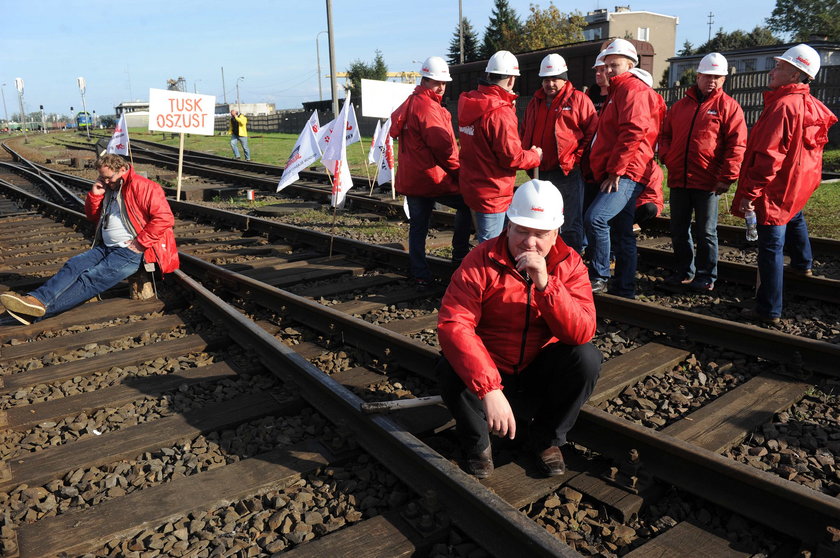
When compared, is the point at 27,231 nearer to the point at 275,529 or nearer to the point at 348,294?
the point at 348,294

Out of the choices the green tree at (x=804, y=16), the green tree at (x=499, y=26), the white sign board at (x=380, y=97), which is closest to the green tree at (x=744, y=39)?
the green tree at (x=804, y=16)

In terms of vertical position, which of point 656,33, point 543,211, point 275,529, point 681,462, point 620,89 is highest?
point 656,33

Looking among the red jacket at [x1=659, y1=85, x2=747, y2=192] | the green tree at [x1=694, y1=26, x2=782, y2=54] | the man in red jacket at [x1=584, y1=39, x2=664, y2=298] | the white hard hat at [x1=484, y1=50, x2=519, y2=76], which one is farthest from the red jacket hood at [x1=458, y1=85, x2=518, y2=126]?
the green tree at [x1=694, y1=26, x2=782, y2=54]

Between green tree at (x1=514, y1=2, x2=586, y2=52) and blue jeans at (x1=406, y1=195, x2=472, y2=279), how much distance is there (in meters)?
46.6

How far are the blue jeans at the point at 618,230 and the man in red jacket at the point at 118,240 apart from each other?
3873 mm

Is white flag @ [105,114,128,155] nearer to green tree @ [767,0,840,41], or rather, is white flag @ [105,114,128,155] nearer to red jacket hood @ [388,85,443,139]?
red jacket hood @ [388,85,443,139]

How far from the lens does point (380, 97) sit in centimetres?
1288

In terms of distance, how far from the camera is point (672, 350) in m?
4.84

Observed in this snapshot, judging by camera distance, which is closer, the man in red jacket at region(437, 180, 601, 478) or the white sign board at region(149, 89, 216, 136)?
the man in red jacket at region(437, 180, 601, 478)

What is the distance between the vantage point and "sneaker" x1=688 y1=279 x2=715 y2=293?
6309 millimetres

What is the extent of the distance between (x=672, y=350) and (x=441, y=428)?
78.6 inches

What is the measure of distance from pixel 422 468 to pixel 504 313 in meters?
0.85

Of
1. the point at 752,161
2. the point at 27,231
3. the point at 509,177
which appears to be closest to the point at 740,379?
the point at 752,161

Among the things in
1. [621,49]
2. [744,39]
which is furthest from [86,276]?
[744,39]
